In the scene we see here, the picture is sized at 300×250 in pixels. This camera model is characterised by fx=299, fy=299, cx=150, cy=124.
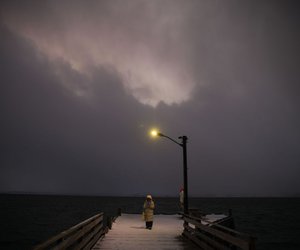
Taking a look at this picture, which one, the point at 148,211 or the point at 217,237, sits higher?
the point at 148,211

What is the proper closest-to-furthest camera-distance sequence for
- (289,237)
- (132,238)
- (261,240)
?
1. (132,238)
2. (261,240)
3. (289,237)

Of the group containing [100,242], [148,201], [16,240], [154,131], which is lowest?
[16,240]

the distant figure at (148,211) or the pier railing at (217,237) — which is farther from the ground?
the distant figure at (148,211)

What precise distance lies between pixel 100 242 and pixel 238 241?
625 centimetres

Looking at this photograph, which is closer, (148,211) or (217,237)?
(217,237)

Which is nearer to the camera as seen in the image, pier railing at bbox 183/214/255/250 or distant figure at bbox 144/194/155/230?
pier railing at bbox 183/214/255/250

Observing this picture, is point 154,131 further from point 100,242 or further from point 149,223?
point 100,242

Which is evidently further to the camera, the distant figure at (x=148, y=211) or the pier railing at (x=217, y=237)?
the distant figure at (x=148, y=211)

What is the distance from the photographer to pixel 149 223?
1636 centimetres

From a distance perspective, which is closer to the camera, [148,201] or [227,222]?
[148,201]

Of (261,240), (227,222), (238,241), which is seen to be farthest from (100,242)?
(261,240)

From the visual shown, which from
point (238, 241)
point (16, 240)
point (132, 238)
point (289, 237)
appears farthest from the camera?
point (289, 237)

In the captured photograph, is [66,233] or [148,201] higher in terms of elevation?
[148,201]

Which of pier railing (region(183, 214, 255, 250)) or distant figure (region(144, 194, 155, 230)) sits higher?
distant figure (region(144, 194, 155, 230))
